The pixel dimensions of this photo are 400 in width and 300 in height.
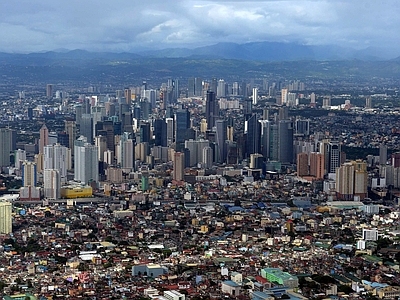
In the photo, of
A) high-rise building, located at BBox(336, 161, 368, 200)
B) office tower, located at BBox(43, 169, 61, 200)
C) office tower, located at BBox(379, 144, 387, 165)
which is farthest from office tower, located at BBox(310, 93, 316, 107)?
office tower, located at BBox(43, 169, 61, 200)

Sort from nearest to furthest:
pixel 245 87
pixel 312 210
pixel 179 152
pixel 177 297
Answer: pixel 177 297 < pixel 312 210 < pixel 179 152 < pixel 245 87

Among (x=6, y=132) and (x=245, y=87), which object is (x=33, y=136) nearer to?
(x=6, y=132)

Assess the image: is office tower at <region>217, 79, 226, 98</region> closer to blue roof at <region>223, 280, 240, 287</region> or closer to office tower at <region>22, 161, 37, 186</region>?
office tower at <region>22, 161, 37, 186</region>

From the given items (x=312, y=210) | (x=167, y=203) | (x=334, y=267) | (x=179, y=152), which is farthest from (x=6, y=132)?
(x=334, y=267)

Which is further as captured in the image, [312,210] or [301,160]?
[301,160]

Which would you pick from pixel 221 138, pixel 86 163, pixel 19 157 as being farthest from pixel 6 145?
pixel 221 138

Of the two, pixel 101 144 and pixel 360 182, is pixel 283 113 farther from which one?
→ pixel 360 182
